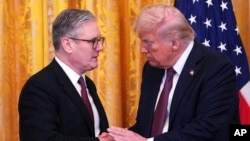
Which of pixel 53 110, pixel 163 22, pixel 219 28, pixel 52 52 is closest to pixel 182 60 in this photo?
pixel 163 22

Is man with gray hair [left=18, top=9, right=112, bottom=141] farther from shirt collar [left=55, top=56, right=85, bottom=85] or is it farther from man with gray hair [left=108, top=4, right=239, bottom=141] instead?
man with gray hair [left=108, top=4, right=239, bottom=141]

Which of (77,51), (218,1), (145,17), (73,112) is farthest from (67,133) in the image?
(218,1)

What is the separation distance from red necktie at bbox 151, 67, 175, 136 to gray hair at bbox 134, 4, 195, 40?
8.1 inches

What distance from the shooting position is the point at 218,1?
→ 3.79 meters

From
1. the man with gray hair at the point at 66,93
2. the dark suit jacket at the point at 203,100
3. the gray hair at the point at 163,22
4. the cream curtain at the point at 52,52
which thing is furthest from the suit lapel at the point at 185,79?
the cream curtain at the point at 52,52

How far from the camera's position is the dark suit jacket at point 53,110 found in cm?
238

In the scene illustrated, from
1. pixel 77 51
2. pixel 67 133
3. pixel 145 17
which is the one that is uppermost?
pixel 145 17

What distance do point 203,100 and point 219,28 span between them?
60.8 inches

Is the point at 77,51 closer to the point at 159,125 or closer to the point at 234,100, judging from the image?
the point at 159,125

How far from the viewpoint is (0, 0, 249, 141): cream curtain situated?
12.1 ft

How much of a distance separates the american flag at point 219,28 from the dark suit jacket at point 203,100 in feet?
4.18

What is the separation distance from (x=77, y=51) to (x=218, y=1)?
5.19 ft

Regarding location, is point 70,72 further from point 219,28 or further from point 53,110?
point 219,28

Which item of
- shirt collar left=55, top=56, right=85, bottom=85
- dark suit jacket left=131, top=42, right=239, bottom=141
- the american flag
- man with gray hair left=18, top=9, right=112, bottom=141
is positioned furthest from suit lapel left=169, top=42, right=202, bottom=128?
the american flag
